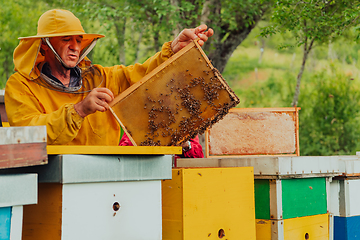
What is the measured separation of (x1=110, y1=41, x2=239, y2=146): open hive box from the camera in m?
2.29

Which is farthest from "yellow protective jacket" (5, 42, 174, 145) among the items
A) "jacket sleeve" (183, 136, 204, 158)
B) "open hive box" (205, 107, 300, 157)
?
"jacket sleeve" (183, 136, 204, 158)

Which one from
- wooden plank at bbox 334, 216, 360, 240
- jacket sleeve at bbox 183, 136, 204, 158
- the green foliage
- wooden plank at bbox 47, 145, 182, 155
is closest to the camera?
wooden plank at bbox 47, 145, 182, 155

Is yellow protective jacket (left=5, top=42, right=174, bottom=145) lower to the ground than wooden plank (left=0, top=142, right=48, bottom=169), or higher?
higher

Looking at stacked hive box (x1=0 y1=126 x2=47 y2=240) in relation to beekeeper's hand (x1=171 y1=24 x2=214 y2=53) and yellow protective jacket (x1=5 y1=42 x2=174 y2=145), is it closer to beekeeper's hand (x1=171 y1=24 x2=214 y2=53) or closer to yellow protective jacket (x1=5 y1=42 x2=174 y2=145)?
yellow protective jacket (x1=5 y1=42 x2=174 y2=145)

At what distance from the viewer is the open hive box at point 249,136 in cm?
374

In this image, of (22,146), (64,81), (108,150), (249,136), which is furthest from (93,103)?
(249,136)

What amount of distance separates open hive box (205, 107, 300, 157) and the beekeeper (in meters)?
1.28

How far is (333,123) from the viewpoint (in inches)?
436

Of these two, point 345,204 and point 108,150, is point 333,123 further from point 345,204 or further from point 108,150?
point 108,150

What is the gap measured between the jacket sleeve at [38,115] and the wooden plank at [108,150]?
308mm

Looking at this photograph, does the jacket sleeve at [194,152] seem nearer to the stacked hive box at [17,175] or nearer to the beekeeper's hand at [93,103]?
the beekeeper's hand at [93,103]

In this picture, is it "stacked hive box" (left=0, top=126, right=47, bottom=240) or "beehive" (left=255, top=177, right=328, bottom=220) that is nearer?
"stacked hive box" (left=0, top=126, right=47, bottom=240)

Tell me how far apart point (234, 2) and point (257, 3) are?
0.63 meters

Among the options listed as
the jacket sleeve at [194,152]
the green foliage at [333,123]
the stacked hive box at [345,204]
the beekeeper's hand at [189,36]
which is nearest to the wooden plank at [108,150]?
the beekeeper's hand at [189,36]
